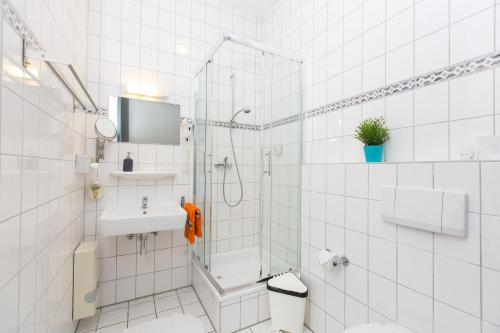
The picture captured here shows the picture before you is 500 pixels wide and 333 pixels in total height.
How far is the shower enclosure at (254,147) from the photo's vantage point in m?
2.00

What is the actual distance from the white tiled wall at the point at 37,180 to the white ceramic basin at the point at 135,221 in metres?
0.22

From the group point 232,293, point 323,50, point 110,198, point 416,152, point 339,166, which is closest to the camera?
point 416,152

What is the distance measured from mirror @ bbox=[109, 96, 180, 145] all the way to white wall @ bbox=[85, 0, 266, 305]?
7 cm

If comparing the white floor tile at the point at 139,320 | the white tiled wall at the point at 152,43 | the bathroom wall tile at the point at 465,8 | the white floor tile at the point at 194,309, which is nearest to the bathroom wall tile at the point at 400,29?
the bathroom wall tile at the point at 465,8

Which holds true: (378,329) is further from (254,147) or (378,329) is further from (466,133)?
(254,147)

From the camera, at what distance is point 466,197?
993 millimetres

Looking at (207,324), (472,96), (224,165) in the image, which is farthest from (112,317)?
(472,96)

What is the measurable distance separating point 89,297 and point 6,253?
1225 millimetres

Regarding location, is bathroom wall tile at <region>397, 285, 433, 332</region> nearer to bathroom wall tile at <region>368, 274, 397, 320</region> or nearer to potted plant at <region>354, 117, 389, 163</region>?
bathroom wall tile at <region>368, 274, 397, 320</region>

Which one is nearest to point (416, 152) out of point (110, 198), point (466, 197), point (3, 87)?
point (466, 197)

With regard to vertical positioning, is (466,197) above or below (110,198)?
above

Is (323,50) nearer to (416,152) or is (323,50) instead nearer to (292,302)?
(416,152)

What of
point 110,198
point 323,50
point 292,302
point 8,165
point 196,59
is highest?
point 196,59

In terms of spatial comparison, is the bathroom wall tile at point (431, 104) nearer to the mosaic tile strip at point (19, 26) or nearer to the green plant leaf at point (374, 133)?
the green plant leaf at point (374, 133)
